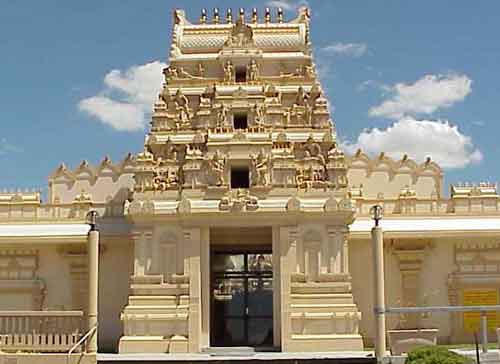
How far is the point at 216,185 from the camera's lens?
90.3ft

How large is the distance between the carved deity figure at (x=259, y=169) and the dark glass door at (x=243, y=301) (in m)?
3.71

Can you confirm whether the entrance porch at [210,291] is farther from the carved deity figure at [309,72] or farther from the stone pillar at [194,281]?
the carved deity figure at [309,72]

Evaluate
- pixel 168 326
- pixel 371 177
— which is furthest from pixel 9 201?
pixel 371 177

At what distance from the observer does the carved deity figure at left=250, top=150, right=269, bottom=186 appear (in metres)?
27.4

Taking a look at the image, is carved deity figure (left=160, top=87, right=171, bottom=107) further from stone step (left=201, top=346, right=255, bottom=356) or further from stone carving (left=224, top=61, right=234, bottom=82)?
stone step (left=201, top=346, right=255, bottom=356)

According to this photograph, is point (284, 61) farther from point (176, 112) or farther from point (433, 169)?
point (433, 169)

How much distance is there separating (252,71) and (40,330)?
1404cm

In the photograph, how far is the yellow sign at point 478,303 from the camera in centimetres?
2931

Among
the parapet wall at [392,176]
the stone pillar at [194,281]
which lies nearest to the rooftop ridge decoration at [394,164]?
the parapet wall at [392,176]

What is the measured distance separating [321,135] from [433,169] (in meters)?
6.51

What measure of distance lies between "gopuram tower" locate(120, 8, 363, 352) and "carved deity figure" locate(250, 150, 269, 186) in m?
0.04

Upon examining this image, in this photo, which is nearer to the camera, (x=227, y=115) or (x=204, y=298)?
(x=204, y=298)

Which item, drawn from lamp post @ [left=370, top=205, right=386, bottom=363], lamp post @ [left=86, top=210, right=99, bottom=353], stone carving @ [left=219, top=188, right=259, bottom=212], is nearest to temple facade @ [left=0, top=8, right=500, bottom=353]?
stone carving @ [left=219, top=188, right=259, bottom=212]

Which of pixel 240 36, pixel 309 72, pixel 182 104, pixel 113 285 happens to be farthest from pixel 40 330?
pixel 240 36
